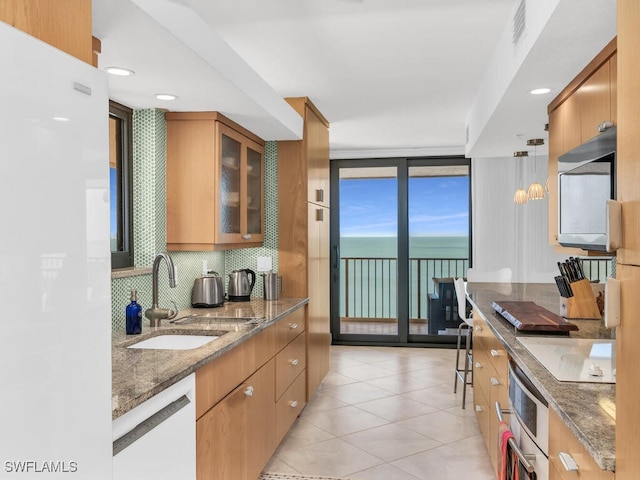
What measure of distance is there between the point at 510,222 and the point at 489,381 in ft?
11.0

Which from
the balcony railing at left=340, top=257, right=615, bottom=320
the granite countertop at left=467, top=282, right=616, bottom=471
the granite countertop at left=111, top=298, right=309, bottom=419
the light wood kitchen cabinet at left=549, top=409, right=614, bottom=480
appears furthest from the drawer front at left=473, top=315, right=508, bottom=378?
the balcony railing at left=340, top=257, right=615, bottom=320

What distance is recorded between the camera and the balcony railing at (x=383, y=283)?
6.52 m

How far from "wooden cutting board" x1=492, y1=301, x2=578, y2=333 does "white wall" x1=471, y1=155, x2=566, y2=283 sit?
3.04m

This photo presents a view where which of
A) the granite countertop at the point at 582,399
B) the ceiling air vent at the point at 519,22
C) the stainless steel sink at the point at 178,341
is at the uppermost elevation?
the ceiling air vent at the point at 519,22

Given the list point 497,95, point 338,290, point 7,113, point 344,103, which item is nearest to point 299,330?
point 344,103

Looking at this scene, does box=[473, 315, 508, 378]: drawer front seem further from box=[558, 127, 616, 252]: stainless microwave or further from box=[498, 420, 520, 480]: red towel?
box=[558, 127, 616, 252]: stainless microwave

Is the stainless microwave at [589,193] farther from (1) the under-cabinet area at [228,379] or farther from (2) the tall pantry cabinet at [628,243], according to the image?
(1) the under-cabinet area at [228,379]

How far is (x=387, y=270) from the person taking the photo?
6805 mm

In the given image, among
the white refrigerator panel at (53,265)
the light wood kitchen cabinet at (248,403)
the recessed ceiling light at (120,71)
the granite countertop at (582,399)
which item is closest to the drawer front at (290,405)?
the light wood kitchen cabinet at (248,403)

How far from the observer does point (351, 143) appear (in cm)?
602

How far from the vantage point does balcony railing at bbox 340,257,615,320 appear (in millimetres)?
Result: 6520

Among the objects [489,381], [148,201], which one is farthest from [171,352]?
[489,381]

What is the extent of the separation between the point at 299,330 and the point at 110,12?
8.79 feet

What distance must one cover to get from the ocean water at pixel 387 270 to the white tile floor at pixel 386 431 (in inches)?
55.4
